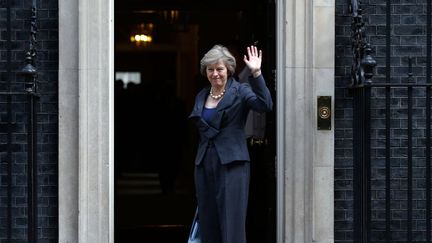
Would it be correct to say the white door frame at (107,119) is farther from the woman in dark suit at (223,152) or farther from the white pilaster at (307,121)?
the woman in dark suit at (223,152)

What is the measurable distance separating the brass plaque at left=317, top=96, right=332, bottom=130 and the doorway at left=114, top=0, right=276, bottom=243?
1.57 feet

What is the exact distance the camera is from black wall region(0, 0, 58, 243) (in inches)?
298

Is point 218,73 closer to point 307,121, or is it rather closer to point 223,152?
point 223,152

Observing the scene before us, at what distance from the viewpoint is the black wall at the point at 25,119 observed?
7574mm

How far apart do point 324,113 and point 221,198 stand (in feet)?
3.99

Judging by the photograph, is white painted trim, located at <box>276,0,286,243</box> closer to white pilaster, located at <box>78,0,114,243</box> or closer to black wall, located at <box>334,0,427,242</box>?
black wall, located at <box>334,0,427,242</box>

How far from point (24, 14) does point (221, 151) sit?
6.57 feet

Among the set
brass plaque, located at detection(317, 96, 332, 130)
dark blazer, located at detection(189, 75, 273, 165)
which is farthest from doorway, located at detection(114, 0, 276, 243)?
dark blazer, located at detection(189, 75, 273, 165)

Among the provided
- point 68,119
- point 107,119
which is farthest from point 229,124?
point 68,119

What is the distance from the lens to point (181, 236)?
10.7 m

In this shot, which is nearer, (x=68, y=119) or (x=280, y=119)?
(x=68, y=119)

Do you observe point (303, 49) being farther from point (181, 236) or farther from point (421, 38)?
point (181, 236)

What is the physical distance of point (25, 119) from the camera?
7.57 meters

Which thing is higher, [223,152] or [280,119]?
[280,119]
